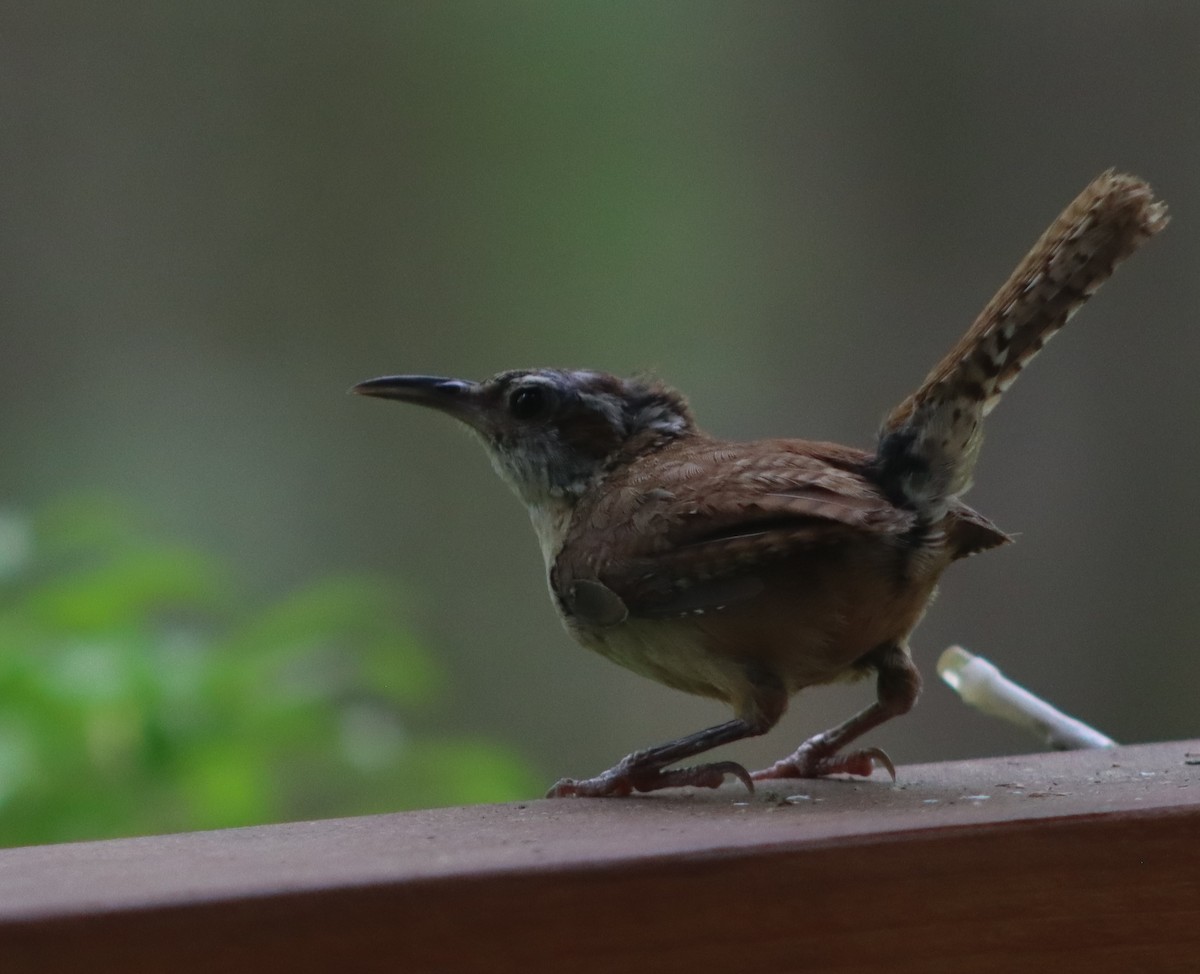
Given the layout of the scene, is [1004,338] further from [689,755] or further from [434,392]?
[434,392]

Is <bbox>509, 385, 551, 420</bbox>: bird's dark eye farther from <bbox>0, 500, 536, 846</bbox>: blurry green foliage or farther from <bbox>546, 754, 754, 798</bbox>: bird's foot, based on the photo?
<bbox>546, 754, 754, 798</bbox>: bird's foot

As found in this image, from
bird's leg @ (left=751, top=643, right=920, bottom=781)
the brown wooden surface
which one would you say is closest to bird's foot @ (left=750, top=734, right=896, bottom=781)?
bird's leg @ (left=751, top=643, right=920, bottom=781)

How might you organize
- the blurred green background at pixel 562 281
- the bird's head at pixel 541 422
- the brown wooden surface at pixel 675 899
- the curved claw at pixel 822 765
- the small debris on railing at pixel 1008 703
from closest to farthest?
the brown wooden surface at pixel 675 899 → the curved claw at pixel 822 765 → the small debris on railing at pixel 1008 703 → the bird's head at pixel 541 422 → the blurred green background at pixel 562 281

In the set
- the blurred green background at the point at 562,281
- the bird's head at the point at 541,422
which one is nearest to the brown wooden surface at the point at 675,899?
the bird's head at the point at 541,422

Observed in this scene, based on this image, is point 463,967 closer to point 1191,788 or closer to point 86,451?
point 1191,788

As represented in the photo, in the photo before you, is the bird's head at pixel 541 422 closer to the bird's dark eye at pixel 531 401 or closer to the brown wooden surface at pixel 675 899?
the bird's dark eye at pixel 531 401
